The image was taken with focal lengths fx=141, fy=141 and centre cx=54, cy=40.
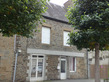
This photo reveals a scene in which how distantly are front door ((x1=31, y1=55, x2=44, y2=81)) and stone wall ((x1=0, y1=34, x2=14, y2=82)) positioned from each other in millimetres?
2118

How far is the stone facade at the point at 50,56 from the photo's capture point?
12.1 meters

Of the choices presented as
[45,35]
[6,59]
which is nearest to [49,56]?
[45,35]

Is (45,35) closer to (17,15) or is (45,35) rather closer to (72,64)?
(72,64)

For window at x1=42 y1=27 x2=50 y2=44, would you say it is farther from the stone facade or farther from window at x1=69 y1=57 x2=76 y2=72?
window at x1=69 y1=57 x2=76 y2=72

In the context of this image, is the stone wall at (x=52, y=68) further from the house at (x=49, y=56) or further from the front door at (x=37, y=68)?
the front door at (x=37, y=68)

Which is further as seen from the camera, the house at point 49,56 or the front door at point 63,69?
the front door at point 63,69

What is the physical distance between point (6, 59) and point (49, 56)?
4.20 meters

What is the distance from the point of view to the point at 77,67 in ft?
53.1

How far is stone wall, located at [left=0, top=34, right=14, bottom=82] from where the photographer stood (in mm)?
11000

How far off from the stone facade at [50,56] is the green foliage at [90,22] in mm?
3218

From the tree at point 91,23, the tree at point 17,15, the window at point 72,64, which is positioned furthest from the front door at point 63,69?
the tree at point 17,15

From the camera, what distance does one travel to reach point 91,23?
9039 mm

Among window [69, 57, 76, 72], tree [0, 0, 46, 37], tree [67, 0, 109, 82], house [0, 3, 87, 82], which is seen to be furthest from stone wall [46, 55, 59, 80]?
tree [0, 0, 46, 37]

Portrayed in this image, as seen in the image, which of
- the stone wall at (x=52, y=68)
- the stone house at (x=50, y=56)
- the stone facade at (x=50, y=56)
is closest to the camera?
the stone facade at (x=50, y=56)
